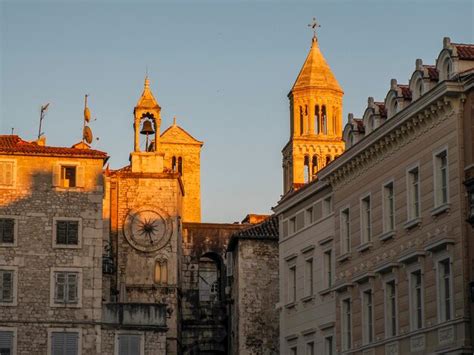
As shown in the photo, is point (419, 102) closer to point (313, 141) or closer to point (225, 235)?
point (225, 235)

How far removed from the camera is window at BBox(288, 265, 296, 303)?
5928 centimetres

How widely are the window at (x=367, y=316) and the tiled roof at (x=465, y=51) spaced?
379 inches

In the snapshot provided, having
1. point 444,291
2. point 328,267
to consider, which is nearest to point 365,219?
point 328,267

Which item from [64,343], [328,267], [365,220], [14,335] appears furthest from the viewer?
[64,343]

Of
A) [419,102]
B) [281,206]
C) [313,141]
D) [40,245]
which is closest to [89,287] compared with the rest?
[40,245]

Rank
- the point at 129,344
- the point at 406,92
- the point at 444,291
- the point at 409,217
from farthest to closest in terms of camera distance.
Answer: the point at 129,344 → the point at 406,92 → the point at 409,217 → the point at 444,291

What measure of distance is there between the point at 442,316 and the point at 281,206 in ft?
62.7

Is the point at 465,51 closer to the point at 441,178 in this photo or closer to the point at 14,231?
the point at 441,178

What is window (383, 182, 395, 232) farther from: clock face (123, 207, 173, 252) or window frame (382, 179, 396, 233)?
clock face (123, 207, 173, 252)

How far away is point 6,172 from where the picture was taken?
68125 mm

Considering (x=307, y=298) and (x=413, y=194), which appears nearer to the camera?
(x=413, y=194)

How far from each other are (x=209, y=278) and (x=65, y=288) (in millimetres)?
29386

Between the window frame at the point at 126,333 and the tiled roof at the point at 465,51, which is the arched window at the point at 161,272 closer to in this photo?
the window frame at the point at 126,333

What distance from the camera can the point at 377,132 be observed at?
160 feet
